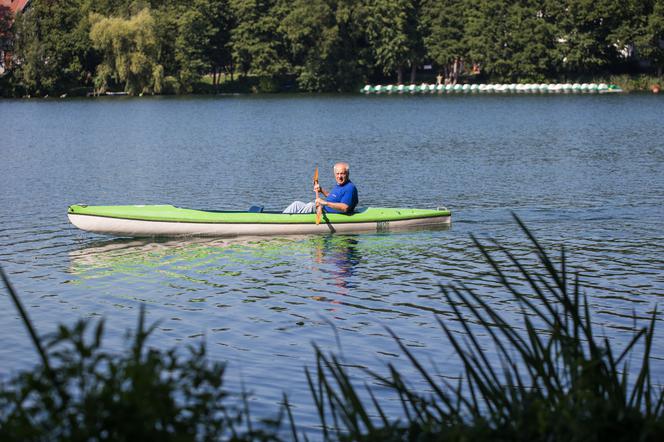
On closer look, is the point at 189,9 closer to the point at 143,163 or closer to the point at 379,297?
the point at 143,163

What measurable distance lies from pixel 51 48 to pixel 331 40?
21612 millimetres

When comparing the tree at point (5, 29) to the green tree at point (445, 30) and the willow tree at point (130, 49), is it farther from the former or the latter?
the green tree at point (445, 30)

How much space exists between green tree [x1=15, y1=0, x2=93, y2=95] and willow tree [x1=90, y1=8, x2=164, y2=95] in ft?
16.0

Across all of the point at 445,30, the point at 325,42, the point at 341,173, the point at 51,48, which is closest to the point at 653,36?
the point at 445,30

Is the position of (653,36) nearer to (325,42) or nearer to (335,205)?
(325,42)

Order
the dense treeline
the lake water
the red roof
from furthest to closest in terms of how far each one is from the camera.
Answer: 1. the red roof
2. the dense treeline
3. the lake water

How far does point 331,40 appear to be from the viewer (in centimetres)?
8200

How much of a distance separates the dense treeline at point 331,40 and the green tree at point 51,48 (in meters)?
0.08

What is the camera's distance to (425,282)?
12438 mm

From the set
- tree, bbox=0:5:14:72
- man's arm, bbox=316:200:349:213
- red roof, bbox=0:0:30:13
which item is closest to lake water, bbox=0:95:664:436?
man's arm, bbox=316:200:349:213

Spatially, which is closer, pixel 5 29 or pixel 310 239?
pixel 310 239

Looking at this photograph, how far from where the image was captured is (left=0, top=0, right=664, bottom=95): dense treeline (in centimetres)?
7862

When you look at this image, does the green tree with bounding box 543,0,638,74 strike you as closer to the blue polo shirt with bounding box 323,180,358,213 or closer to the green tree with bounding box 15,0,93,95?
the green tree with bounding box 15,0,93,95

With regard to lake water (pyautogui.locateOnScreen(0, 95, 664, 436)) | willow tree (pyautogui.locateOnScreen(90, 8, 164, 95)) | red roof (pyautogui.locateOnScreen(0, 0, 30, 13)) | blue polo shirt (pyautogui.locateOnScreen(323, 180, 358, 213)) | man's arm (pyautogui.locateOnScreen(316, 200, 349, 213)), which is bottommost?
lake water (pyautogui.locateOnScreen(0, 95, 664, 436))
